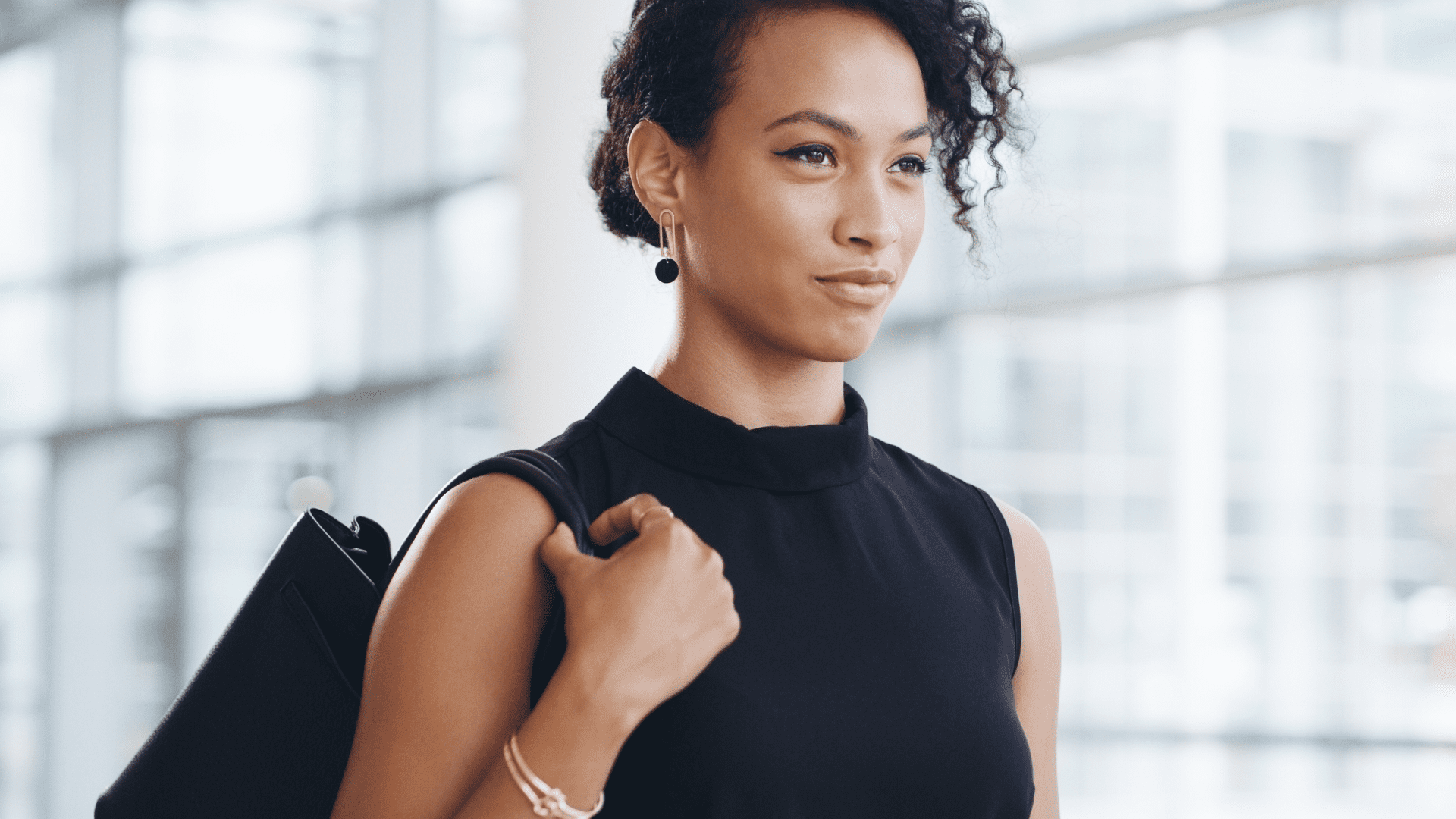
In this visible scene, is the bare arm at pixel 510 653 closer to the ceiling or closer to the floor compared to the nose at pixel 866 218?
closer to the floor

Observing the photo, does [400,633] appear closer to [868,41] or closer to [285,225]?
[868,41]

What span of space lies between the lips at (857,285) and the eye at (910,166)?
0.12 m

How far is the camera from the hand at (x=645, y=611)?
3.58 feet

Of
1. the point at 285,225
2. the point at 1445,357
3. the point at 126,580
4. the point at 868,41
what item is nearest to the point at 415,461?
the point at 285,225

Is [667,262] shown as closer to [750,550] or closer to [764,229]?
[764,229]

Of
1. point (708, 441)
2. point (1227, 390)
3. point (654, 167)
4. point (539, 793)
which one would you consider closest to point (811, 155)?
point (654, 167)

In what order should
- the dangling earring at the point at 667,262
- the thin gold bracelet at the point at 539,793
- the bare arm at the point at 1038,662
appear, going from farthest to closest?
the bare arm at the point at 1038,662 → the dangling earring at the point at 667,262 → the thin gold bracelet at the point at 539,793

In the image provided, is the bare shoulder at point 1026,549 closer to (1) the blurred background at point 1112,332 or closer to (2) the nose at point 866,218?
(2) the nose at point 866,218

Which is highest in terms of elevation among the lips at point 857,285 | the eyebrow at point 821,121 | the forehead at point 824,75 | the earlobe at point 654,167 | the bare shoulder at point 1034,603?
the forehead at point 824,75

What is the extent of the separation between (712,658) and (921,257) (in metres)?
3.46

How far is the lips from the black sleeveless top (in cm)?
15

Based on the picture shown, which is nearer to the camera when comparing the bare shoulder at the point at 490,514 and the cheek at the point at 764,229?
the bare shoulder at the point at 490,514

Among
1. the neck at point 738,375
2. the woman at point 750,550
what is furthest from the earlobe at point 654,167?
the neck at point 738,375

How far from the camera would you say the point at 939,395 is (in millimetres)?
4578
